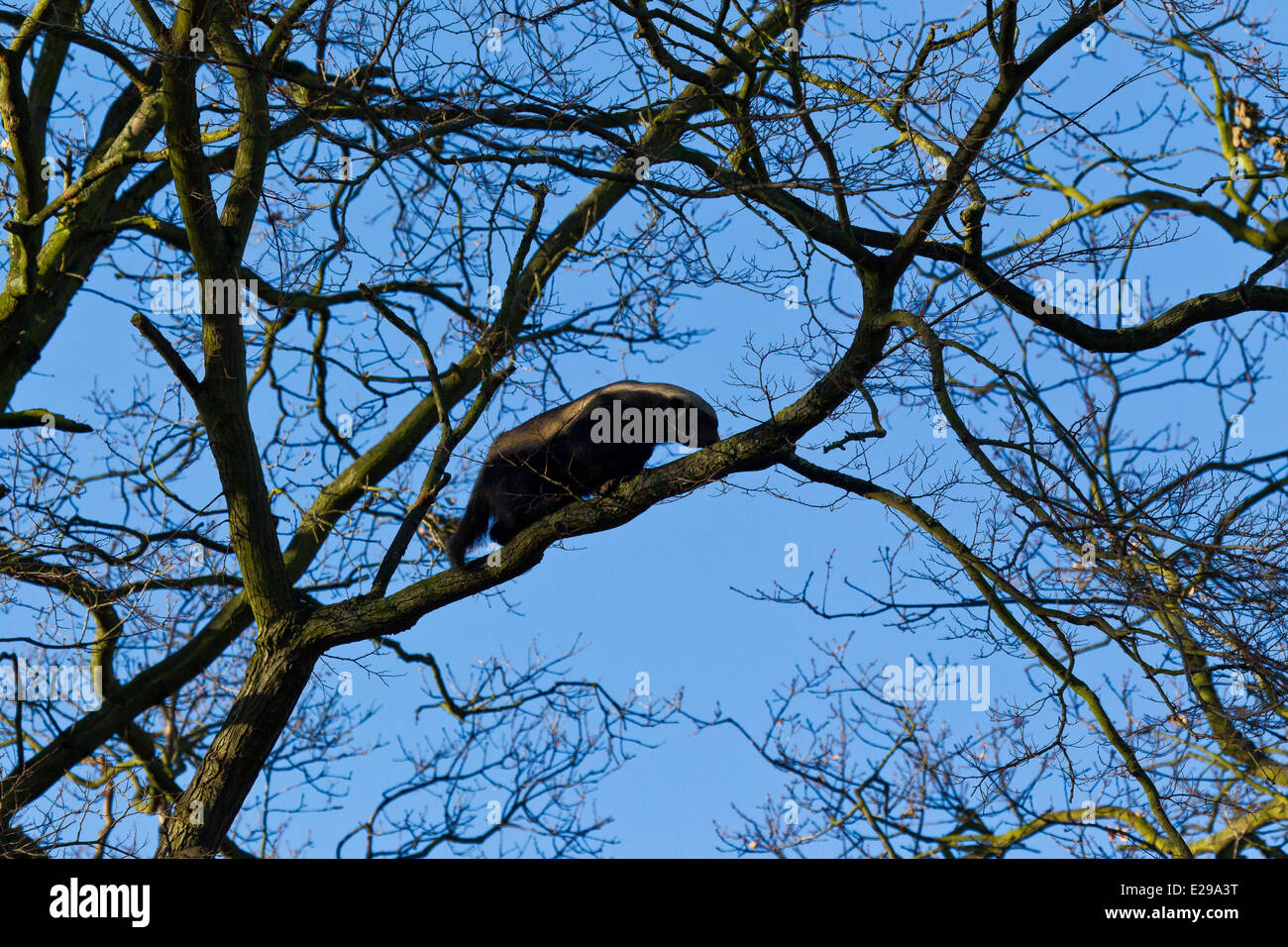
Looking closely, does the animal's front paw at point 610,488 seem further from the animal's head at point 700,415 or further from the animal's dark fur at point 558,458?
the animal's head at point 700,415

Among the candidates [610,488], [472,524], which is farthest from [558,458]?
[472,524]

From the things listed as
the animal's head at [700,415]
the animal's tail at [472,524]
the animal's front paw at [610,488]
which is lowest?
the animal's front paw at [610,488]

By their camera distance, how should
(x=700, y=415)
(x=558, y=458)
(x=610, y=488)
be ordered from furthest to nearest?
1. (x=700, y=415)
2. (x=558, y=458)
3. (x=610, y=488)

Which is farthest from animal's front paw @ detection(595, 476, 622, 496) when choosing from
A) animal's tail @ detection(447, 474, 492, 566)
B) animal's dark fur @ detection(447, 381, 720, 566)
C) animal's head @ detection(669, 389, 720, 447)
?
animal's tail @ detection(447, 474, 492, 566)

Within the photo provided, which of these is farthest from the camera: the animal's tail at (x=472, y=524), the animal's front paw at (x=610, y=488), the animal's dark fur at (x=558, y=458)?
the animal's tail at (x=472, y=524)

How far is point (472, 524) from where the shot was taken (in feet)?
21.4

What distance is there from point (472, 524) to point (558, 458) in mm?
798

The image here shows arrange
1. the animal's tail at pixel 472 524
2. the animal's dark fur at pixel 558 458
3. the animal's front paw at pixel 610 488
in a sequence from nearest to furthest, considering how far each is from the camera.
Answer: the animal's front paw at pixel 610 488
the animal's dark fur at pixel 558 458
the animal's tail at pixel 472 524

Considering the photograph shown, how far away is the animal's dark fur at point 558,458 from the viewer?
6094mm

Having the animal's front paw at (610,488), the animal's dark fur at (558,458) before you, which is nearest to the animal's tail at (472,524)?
the animal's dark fur at (558,458)

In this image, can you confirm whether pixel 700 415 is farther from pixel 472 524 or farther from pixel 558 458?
pixel 472 524

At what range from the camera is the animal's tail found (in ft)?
21.2
